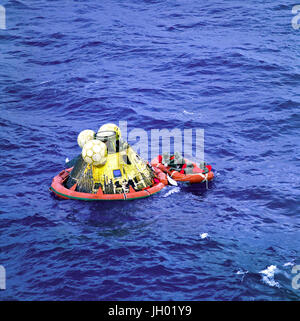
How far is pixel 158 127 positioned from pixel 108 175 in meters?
10.6

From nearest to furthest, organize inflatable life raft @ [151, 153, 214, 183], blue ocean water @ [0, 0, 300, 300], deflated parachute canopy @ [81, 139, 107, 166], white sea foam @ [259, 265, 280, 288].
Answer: white sea foam @ [259, 265, 280, 288] < blue ocean water @ [0, 0, 300, 300] < deflated parachute canopy @ [81, 139, 107, 166] < inflatable life raft @ [151, 153, 214, 183]

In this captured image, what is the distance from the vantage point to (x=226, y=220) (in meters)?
22.3

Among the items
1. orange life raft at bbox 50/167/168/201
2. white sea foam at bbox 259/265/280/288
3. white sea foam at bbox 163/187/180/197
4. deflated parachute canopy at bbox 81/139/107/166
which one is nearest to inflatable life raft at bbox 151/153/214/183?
white sea foam at bbox 163/187/180/197

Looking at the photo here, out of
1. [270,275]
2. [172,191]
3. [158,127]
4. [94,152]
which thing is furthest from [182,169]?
[270,275]

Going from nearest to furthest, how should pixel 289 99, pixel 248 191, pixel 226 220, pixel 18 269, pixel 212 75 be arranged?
pixel 18 269
pixel 226 220
pixel 248 191
pixel 289 99
pixel 212 75

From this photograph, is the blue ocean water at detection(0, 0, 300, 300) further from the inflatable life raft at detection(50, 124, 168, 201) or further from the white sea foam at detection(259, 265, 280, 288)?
the inflatable life raft at detection(50, 124, 168, 201)

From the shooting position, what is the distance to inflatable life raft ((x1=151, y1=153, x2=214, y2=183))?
84.2 feet

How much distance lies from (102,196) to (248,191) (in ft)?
26.1

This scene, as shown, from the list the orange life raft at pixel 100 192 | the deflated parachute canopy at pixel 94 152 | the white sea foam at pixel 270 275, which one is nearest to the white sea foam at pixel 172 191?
the orange life raft at pixel 100 192

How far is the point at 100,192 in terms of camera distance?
2341cm

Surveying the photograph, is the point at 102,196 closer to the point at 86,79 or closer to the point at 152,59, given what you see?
the point at 86,79

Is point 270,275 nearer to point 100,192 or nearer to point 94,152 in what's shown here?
point 100,192

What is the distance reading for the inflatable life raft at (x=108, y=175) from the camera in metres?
23.4

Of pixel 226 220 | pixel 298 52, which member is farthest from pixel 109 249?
pixel 298 52
